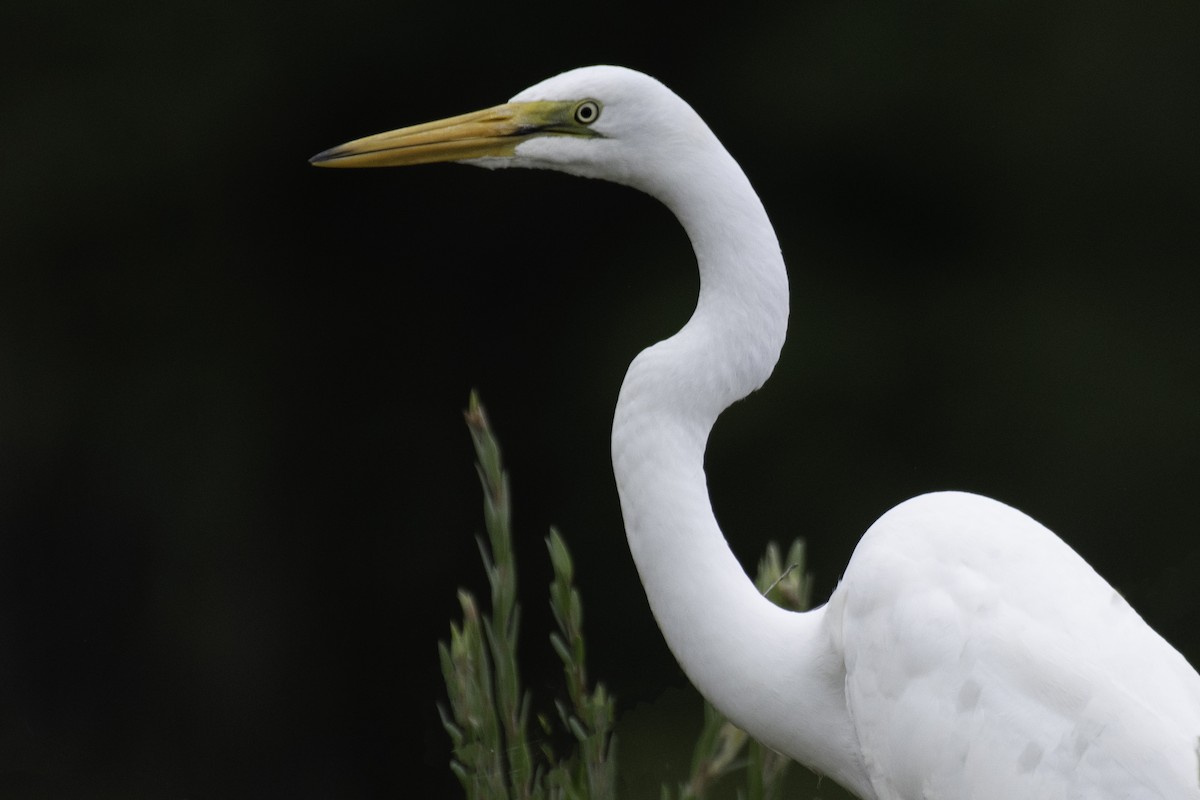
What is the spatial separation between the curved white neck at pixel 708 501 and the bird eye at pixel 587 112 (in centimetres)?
11

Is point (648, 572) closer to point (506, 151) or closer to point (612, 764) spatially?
point (612, 764)

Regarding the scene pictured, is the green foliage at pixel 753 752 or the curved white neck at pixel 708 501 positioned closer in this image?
the green foliage at pixel 753 752

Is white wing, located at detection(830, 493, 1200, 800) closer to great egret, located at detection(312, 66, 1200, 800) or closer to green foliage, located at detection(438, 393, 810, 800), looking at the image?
great egret, located at detection(312, 66, 1200, 800)

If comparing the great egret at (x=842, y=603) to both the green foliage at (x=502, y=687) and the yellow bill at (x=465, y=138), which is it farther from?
the green foliage at (x=502, y=687)

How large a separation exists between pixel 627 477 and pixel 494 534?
0.99ft

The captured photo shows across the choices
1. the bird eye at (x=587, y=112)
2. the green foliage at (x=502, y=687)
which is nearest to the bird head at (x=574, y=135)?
the bird eye at (x=587, y=112)

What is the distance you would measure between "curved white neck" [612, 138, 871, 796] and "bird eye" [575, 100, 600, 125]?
0.11 metres

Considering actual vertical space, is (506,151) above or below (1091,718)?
above

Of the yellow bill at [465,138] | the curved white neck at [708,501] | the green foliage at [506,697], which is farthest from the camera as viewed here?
the yellow bill at [465,138]

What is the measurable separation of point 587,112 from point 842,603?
1.80 ft

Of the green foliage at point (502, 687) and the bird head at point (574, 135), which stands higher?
the bird head at point (574, 135)

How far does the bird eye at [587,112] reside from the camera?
56.7 inches

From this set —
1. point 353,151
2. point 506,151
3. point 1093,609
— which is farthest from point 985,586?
point 353,151

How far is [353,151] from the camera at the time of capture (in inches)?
57.9
